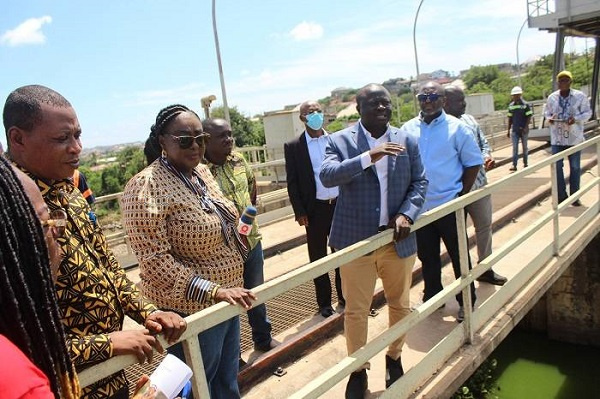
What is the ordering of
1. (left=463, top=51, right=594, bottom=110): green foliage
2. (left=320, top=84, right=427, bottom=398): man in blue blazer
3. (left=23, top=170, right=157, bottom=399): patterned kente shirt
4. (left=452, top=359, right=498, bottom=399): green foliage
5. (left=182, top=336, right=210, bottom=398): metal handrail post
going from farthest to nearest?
(left=463, top=51, right=594, bottom=110): green foliage
(left=452, top=359, right=498, bottom=399): green foliage
(left=320, top=84, right=427, bottom=398): man in blue blazer
(left=182, top=336, right=210, bottom=398): metal handrail post
(left=23, top=170, right=157, bottom=399): patterned kente shirt

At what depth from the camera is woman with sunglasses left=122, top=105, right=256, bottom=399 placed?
6.33 feet

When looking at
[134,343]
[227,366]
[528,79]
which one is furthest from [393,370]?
[528,79]

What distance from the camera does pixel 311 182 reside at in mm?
3949

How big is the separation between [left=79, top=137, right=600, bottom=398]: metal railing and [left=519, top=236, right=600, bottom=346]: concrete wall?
114 inches

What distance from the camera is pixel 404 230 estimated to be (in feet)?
8.63

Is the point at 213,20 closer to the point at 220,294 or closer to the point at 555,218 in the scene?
the point at 555,218

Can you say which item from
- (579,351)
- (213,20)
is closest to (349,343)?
(579,351)

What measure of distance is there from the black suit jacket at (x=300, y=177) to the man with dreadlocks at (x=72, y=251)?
8.06 feet

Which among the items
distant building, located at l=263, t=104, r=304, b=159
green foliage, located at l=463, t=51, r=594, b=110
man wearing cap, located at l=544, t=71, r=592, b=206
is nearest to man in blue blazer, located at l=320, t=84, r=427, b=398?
man wearing cap, located at l=544, t=71, r=592, b=206

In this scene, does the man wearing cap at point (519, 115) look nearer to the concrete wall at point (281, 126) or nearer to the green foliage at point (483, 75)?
the concrete wall at point (281, 126)

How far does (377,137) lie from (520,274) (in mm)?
2211

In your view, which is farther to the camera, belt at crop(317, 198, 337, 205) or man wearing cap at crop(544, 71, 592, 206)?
man wearing cap at crop(544, 71, 592, 206)

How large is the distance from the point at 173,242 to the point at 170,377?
2.19 ft

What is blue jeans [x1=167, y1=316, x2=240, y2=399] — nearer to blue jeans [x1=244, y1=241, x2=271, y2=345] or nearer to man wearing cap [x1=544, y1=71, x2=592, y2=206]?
blue jeans [x1=244, y1=241, x2=271, y2=345]
